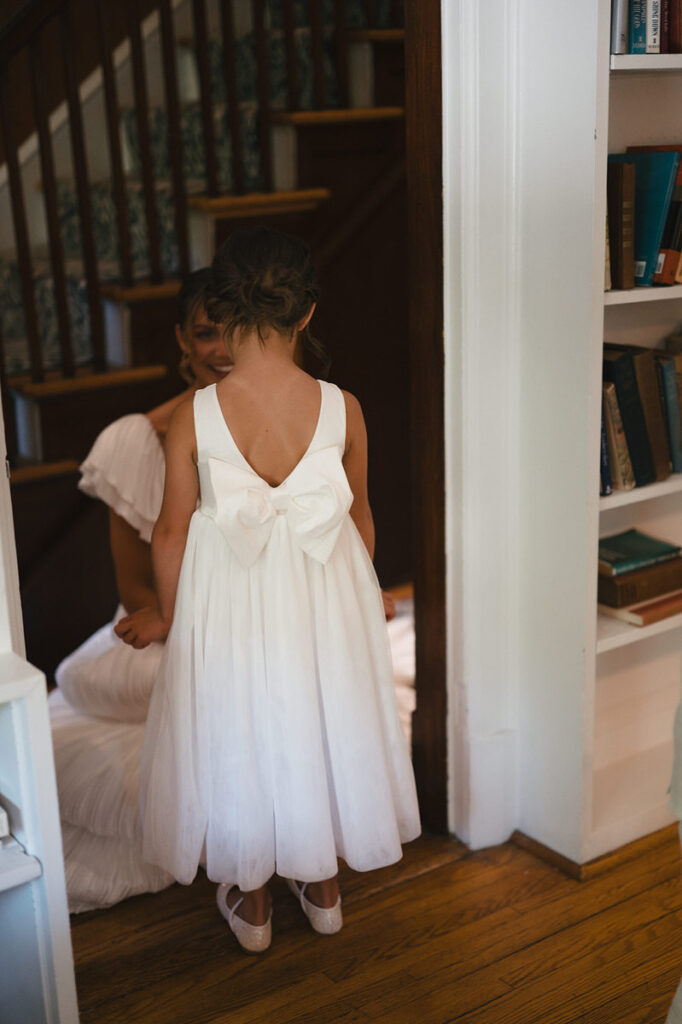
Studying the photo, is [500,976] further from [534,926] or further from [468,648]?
[468,648]

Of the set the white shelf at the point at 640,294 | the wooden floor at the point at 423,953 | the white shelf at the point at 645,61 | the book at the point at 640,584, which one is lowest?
the wooden floor at the point at 423,953

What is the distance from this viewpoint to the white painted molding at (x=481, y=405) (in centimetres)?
220

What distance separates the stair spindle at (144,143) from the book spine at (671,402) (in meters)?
1.78

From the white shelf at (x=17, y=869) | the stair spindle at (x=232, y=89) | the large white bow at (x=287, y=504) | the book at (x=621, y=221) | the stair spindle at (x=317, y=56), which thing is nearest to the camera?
the white shelf at (x=17, y=869)

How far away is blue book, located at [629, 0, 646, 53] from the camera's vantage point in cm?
210

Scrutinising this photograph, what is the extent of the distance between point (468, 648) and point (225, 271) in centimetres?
101

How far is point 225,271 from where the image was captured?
1958 millimetres

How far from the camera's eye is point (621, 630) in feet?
7.95

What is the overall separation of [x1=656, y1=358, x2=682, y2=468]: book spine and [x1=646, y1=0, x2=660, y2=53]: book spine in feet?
2.09

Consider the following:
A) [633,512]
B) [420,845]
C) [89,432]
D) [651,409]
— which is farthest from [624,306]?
[89,432]

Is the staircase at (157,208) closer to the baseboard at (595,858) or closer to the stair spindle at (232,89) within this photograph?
the stair spindle at (232,89)

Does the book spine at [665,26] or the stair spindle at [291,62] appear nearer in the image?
the book spine at [665,26]

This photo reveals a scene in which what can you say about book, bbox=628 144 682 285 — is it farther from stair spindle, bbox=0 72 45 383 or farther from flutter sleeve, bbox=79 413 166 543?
stair spindle, bbox=0 72 45 383

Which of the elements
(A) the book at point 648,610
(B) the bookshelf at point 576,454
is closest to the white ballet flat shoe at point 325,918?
(B) the bookshelf at point 576,454
